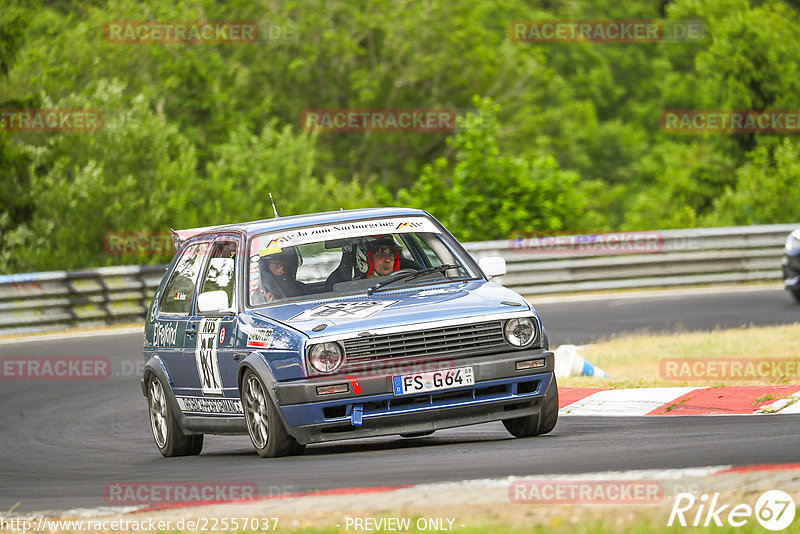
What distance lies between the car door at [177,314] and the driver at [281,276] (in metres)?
0.90

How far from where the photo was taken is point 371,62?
160 feet

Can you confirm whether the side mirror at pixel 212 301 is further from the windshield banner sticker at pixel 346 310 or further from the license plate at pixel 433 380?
the license plate at pixel 433 380

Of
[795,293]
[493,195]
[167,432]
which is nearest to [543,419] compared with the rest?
[167,432]

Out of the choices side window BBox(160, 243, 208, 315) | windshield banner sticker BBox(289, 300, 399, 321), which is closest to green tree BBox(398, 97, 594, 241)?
side window BBox(160, 243, 208, 315)

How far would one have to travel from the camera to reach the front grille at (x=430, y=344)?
827 cm

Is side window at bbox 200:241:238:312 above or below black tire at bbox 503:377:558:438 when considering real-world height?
above

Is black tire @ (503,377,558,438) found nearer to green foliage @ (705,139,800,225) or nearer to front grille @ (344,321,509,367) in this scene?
front grille @ (344,321,509,367)

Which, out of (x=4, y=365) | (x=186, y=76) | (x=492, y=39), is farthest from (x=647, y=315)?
(x=492, y=39)

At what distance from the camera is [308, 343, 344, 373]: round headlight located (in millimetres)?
8258

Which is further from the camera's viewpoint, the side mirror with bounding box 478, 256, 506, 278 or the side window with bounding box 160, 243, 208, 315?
the side window with bounding box 160, 243, 208, 315

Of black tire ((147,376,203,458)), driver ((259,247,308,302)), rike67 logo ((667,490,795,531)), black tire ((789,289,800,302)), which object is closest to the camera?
rike67 logo ((667,490,795,531))

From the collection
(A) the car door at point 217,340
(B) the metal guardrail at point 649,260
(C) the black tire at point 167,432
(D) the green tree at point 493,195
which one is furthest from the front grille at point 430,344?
(D) the green tree at point 493,195

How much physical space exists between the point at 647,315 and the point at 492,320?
10712 millimetres

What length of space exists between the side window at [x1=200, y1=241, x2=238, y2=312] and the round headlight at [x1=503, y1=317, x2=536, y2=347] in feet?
6.42
